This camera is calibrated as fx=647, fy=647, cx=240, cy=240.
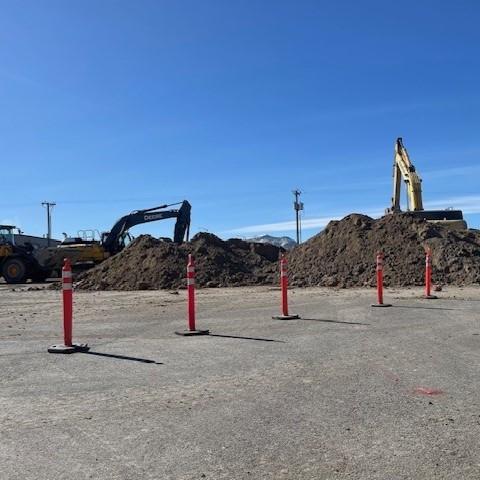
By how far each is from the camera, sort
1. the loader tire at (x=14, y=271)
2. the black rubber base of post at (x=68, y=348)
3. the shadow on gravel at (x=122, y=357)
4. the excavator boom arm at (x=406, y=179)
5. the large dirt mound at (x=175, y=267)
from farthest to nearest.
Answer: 1. the loader tire at (x=14, y=271)
2. the excavator boom arm at (x=406, y=179)
3. the large dirt mound at (x=175, y=267)
4. the black rubber base of post at (x=68, y=348)
5. the shadow on gravel at (x=122, y=357)

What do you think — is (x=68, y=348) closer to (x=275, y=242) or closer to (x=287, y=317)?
(x=287, y=317)

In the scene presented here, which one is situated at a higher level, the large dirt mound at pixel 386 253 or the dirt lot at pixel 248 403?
the large dirt mound at pixel 386 253

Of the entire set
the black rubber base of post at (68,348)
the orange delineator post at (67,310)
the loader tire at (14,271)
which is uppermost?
the loader tire at (14,271)

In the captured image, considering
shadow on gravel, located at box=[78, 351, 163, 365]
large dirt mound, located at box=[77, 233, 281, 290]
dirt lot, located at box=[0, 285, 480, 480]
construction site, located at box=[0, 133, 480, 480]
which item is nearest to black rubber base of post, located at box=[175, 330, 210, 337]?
construction site, located at box=[0, 133, 480, 480]

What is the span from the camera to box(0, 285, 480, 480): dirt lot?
479cm

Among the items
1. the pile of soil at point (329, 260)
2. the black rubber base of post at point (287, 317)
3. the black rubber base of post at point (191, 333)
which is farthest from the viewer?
the pile of soil at point (329, 260)

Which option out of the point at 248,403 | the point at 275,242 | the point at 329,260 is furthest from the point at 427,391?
the point at 275,242

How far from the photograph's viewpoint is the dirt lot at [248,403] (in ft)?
15.7

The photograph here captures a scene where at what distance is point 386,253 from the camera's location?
27766 mm

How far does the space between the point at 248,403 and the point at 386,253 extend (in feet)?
72.6

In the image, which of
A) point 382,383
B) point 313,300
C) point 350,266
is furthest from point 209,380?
point 350,266

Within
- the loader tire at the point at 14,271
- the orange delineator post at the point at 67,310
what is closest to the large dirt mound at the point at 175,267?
the loader tire at the point at 14,271

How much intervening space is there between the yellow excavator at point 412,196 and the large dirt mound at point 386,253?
251 centimetres

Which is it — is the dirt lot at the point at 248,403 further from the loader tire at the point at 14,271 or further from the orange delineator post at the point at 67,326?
the loader tire at the point at 14,271
